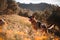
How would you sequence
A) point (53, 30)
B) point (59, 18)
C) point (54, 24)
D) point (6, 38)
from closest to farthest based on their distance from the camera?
point (6, 38)
point (53, 30)
point (54, 24)
point (59, 18)

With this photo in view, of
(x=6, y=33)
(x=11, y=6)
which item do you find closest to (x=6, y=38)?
(x=6, y=33)

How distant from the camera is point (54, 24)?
47.1m

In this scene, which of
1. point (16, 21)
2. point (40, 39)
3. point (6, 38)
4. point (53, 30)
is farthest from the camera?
point (53, 30)

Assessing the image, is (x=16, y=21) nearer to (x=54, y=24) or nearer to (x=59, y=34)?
(x=59, y=34)

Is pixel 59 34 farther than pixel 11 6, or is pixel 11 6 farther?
pixel 11 6

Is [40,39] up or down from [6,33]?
down

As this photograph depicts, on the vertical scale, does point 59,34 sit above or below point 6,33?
below

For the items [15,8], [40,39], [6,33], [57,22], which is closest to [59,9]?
[57,22]

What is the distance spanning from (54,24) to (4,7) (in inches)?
531

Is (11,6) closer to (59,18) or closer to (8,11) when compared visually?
(8,11)

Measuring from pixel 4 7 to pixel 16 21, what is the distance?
604 inches

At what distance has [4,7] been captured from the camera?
176 ft

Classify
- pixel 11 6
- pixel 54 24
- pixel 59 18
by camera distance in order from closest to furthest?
pixel 54 24
pixel 59 18
pixel 11 6

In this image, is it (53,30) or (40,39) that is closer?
(40,39)
